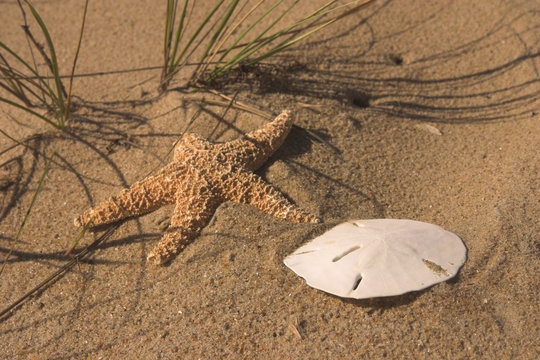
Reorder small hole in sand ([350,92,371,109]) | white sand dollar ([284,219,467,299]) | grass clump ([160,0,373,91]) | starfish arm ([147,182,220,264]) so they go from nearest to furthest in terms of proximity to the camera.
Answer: white sand dollar ([284,219,467,299]) → starfish arm ([147,182,220,264]) → grass clump ([160,0,373,91]) → small hole in sand ([350,92,371,109])

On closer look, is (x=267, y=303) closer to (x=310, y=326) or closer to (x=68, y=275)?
(x=310, y=326)

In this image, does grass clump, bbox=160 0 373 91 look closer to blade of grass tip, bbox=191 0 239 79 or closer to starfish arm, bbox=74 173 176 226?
blade of grass tip, bbox=191 0 239 79

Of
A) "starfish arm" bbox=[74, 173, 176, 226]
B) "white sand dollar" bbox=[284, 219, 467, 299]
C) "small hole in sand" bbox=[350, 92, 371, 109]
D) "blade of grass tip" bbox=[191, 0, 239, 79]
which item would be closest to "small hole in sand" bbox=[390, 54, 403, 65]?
"small hole in sand" bbox=[350, 92, 371, 109]

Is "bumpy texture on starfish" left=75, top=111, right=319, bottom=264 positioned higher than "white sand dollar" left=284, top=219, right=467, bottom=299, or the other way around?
"bumpy texture on starfish" left=75, top=111, right=319, bottom=264

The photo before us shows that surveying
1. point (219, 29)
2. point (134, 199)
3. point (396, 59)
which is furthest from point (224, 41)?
point (396, 59)

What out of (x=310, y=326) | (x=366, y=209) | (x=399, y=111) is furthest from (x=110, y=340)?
(x=399, y=111)
